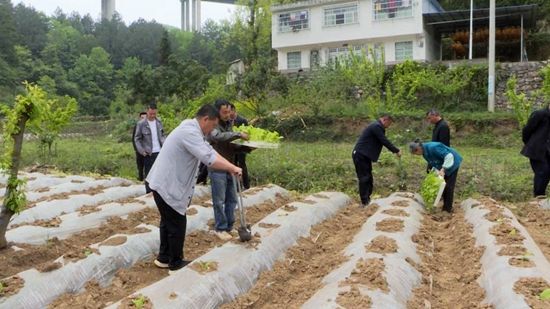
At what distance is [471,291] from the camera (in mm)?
4047

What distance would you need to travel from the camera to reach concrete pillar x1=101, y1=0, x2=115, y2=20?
77312mm

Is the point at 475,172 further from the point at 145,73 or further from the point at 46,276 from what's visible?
the point at 145,73

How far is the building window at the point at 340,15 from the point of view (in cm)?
2492

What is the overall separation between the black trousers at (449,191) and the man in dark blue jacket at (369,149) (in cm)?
82

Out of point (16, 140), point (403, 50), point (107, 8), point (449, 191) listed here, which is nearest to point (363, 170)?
point (449, 191)

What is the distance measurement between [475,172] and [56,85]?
136 ft

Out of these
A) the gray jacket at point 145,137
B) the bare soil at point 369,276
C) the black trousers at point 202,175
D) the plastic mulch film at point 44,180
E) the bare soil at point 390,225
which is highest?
the gray jacket at point 145,137

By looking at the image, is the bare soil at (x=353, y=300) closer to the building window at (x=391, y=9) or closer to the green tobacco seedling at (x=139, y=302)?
the green tobacco seedling at (x=139, y=302)

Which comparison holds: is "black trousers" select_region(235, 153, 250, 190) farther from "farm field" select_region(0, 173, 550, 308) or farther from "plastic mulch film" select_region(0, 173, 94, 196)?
"plastic mulch film" select_region(0, 173, 94, 196)

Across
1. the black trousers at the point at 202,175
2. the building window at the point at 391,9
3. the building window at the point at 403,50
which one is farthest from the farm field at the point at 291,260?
the building window at the point at 391,9

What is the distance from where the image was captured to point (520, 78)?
1853 cm

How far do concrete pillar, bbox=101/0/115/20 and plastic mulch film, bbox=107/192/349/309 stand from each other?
261 ft

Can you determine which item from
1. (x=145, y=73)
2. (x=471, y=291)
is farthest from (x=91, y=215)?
Answer: (x=145, y=73)

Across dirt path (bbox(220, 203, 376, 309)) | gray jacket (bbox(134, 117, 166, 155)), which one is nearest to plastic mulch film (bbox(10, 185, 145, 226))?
gray jacket (bbox(134, 117, 166, 155))
